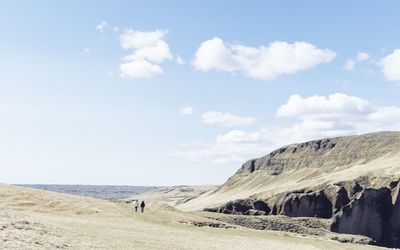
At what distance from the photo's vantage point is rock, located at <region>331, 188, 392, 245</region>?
13625 cm

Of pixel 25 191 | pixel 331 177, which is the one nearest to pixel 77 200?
pixel 25 191

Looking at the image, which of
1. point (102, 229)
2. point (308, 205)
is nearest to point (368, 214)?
point (308, 205)

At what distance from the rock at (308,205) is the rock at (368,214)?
12582mm

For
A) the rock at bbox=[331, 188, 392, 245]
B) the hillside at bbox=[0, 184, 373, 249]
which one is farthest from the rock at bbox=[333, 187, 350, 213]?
the hillside at bbox=[0, 184, 373, 249]

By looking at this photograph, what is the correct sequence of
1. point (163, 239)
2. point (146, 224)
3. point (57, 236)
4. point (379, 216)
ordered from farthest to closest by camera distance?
point (379, 216) → point (146, 224) → point (163, 239) → point (57, 236)

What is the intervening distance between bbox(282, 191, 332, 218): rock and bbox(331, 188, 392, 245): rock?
12.6 m

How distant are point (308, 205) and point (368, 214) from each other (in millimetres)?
19809

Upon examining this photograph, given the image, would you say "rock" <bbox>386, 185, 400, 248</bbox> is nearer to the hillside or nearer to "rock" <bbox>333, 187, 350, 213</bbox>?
"rock" <bbox>333, 187, 350, 213</bbox>

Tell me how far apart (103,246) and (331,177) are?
16753cm

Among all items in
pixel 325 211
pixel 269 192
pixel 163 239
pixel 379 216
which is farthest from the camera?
pixel 269 192

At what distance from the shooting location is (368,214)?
14238cm

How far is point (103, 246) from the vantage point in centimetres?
3747

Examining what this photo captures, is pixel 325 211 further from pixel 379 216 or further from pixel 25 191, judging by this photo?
pixel 25 191

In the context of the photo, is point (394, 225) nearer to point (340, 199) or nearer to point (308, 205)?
point (340, 199)
